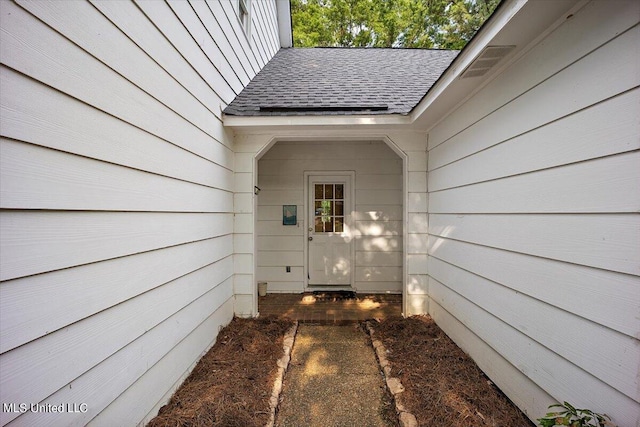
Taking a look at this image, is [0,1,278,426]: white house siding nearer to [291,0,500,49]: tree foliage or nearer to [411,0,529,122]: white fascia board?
[411,0,529,122]: white fascia board

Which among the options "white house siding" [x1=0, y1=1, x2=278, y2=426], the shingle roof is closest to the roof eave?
the shingle roof

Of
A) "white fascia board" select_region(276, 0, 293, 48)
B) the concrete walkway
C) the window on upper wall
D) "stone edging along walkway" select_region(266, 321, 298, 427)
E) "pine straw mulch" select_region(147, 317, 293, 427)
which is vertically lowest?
the concrete walkway

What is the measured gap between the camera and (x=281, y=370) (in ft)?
7.63

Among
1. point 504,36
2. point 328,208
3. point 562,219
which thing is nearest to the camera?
point 562,219

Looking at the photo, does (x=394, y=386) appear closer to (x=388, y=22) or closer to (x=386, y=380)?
(x=386, y=380)

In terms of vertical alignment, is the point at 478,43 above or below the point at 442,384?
above

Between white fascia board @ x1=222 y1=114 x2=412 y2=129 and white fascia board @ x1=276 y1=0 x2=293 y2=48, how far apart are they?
14.4 feet

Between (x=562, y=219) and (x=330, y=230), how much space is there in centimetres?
349

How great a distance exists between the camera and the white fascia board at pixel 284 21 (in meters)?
5.83

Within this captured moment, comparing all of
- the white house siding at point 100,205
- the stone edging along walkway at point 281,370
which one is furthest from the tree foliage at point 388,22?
the stone edging along walkway at point 281,370

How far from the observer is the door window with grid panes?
4723 mm

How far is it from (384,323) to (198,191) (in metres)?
2.54

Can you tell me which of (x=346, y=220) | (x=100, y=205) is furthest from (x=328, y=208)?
(x=100, y=205)

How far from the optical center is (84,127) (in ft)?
3.90
